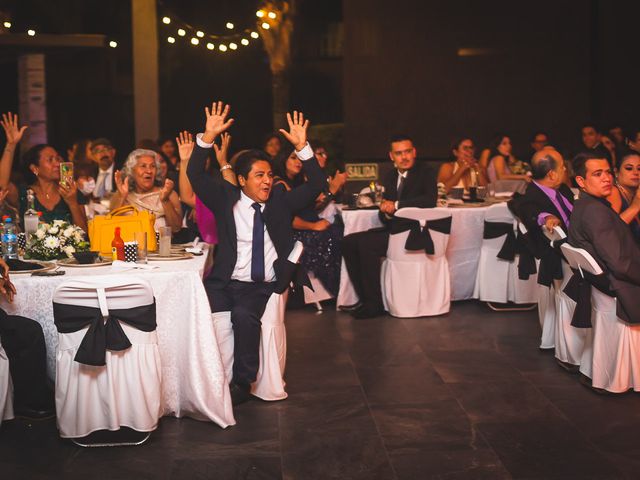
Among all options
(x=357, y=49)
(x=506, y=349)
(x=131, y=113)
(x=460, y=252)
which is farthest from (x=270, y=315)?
(x=131, y=113)

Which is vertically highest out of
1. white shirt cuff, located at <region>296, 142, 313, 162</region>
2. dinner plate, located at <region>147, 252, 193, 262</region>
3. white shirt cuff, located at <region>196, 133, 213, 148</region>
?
white shirt cuff, located at <region>196, 133, 213, 148</region>

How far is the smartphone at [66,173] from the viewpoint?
5.72m

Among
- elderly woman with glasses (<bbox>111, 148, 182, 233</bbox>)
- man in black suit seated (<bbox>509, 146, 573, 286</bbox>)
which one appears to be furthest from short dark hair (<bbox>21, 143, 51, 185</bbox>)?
man in black suit seated (<bbox>509, 146, 573, 286</bbox>)

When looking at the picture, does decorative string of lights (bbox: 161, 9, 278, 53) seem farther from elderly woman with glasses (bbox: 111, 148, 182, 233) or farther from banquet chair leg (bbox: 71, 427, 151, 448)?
banquet chair leg (bbox: 71, 427, 151, 448)

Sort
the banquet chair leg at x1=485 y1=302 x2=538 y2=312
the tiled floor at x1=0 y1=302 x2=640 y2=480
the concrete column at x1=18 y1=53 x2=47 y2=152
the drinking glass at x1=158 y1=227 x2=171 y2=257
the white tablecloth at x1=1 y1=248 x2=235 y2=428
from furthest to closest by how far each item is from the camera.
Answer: the concrete column at x1=18 y1=53 x2=47 y2=152 → the banquet chair leg at x1=485 y1=302 x2=538 y2=312 → the drinking glass at x1=158 y1=227 x2=171 y2=257 → the white tablecloth at x1=1 y1=248 x2=235 y2=428 → the tiled floor at x1=0 y1=302 x2=640 y2=480

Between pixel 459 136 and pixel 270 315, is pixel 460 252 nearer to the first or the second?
pixel 270 315

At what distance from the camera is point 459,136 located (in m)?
11.4

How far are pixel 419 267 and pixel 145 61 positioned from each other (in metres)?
6.03

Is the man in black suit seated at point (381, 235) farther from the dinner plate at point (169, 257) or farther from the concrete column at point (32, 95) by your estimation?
the concrete column at point (32, 95)

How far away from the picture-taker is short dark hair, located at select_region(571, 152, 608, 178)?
5289 millimetres

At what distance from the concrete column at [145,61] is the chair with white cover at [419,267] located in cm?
550

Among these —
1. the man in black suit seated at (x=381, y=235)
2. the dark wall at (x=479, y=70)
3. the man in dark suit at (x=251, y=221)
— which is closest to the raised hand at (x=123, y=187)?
the man in dark suit at (x=251, y=221)

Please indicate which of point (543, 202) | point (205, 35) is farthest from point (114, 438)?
point (205, 35)

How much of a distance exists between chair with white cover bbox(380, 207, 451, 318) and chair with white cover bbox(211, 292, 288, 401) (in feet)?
7.26
